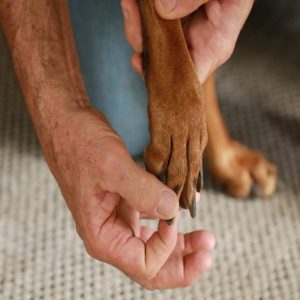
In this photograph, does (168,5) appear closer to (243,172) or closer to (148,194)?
(148,194)

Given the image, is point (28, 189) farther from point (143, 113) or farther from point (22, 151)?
point (143, 113)

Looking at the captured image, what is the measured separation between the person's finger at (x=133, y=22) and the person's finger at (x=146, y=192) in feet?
0.69

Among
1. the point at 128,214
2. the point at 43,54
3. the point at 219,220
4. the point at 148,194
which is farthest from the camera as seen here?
the point at 219,220

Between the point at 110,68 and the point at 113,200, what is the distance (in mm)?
470

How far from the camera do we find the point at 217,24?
36.9 inches

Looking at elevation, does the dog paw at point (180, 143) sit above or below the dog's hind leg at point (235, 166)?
above

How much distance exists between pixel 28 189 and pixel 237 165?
0.43 m

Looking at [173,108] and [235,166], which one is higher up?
[173,108]

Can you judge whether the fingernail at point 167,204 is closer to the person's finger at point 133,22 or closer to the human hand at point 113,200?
the human hand at point 113,200

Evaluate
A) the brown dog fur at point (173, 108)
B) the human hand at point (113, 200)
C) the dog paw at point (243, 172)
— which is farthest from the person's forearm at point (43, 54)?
the dog paw at point (243, 172)

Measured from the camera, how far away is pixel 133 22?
82 cm

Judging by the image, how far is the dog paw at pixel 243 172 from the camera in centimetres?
116

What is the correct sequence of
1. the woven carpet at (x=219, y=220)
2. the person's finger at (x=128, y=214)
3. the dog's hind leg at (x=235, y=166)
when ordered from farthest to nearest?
the dog's hind leg at (x=235, y=166) → the woven carpet at (x=219, y=220) → the person's finger at (x=128, y=214)

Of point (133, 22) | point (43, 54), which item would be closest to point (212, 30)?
point (133, 22)
